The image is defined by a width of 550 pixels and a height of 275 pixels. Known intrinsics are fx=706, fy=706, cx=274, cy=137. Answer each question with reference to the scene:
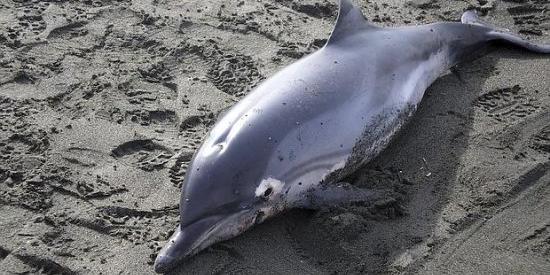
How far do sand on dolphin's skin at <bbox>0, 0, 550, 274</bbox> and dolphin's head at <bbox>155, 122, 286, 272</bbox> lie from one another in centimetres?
15

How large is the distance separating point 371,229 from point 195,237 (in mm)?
1300

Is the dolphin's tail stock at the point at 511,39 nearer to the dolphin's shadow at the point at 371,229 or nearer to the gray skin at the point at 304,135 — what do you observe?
the gray skin at the point at 304,135

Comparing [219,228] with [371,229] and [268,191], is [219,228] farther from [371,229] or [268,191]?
[371,229]

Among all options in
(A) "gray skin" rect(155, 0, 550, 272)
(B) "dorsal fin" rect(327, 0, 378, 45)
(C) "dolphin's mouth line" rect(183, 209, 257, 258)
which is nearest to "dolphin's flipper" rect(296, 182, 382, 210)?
(A) "gray skin" rect(155, 0, 550, 272)

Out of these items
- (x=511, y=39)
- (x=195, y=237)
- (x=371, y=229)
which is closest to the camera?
(x=195, y=237)

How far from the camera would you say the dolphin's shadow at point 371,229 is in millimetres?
4945

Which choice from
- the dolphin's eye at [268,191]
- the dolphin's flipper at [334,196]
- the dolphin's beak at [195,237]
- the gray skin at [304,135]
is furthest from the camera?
the dolphin's flipper at [334,196]

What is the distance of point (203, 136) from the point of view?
6219mm

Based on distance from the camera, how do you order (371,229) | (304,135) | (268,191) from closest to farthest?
(268,191) < (371,229) < (304,135)

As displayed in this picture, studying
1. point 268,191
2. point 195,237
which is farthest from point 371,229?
point 195,237

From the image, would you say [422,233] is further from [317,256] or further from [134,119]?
[134,119]

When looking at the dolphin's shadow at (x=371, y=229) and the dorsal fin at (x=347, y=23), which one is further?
the dorsal fin at (x=347, y=23)

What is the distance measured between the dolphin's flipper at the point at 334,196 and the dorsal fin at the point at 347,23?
1.45 metres

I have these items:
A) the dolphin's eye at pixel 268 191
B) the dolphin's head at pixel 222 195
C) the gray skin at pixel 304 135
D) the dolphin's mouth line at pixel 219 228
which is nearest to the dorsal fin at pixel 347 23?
the gray skin at pixel 304 135
